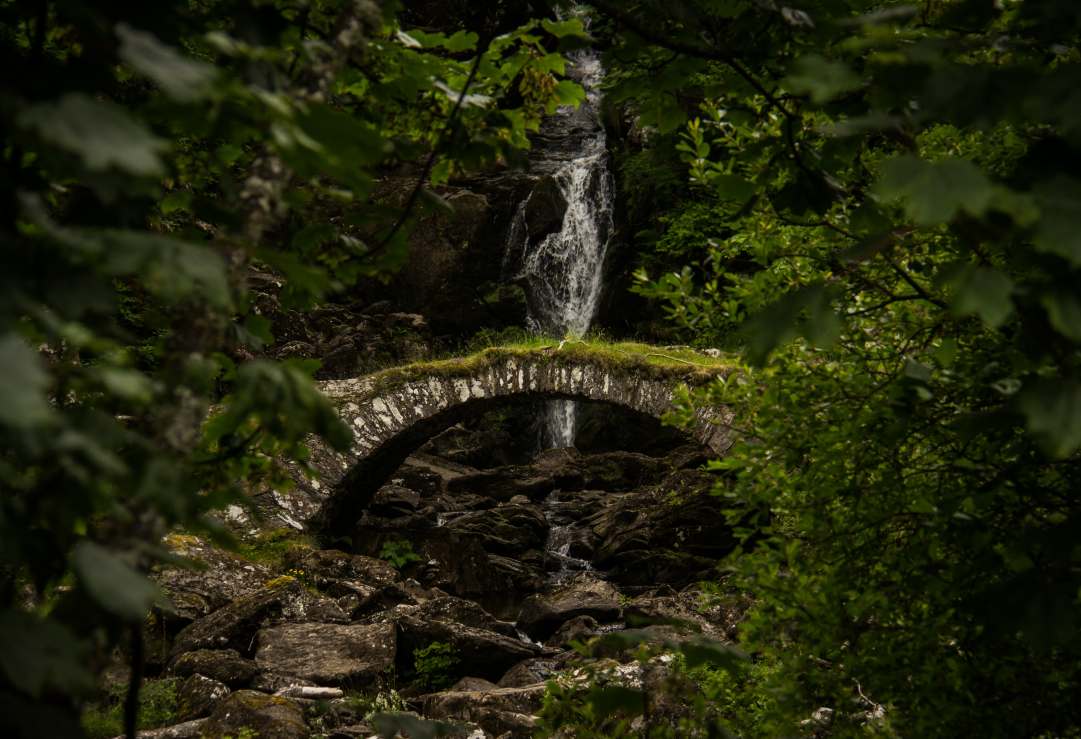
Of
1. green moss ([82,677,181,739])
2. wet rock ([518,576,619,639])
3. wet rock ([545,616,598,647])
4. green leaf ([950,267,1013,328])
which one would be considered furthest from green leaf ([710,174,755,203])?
wet rock ([518,576,619,639])

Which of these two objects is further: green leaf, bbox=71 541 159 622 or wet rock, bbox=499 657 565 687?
wet rock, bbox=499 657 565 687

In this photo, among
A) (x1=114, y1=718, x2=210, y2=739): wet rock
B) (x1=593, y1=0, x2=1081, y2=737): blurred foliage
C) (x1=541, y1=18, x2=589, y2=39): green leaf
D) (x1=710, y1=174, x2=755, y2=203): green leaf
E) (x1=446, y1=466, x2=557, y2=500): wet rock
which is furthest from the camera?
(x1=446, y1=466, x2=557, y2=500): wet rock

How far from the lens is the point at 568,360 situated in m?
10.6

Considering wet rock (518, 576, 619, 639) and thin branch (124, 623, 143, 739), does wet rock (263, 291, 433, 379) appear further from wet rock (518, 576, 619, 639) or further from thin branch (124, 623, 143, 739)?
thin branch (124, 623, 143, 739)

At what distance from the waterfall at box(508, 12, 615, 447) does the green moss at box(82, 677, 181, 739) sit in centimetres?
1341

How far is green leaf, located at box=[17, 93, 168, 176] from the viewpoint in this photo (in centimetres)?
81

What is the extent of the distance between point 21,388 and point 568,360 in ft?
32.4

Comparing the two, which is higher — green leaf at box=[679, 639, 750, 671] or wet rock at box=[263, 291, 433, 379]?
wet rock at box=[263, 291, 433, 379]

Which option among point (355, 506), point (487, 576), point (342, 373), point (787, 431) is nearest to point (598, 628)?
point (487, 576)

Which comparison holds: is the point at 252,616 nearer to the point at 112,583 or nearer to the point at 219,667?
the point at 219,667

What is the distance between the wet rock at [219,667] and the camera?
5852 mm

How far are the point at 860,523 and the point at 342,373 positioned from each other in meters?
16.1

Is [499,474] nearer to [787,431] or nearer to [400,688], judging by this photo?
[400,688]

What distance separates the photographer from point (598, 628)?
879 centimetres
